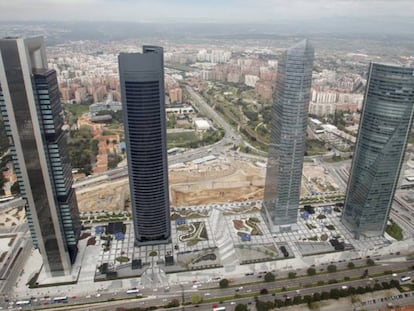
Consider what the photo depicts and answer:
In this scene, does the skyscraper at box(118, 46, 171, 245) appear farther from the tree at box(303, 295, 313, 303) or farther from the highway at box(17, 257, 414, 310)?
the tree at box(303, 295, 313, 303)

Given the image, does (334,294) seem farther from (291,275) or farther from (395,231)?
(395,231)

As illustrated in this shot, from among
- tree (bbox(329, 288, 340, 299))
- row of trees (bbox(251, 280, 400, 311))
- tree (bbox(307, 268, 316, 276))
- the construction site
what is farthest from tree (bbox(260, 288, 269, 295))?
the construction site

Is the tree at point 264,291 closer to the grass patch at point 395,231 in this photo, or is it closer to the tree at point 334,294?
the tree at point 334,294

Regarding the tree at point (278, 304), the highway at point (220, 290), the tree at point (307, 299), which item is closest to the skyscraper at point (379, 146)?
the highway at point (220, 290)

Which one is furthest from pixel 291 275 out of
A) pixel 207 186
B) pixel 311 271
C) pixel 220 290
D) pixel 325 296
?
pixel 207 186

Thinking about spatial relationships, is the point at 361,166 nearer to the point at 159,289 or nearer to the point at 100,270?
the point at 159,289

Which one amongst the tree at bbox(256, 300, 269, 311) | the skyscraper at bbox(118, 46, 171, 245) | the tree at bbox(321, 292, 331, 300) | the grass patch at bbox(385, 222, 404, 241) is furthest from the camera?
the grass patch at bbox(385, 222, 404, 241)

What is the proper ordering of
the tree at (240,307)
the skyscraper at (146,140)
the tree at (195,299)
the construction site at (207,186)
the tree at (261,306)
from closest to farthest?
the tree at (240,307)
the tree at (261,306)
the skyscraper at (146,140)
the tree at (195,299)
the construction site at (207,186)
